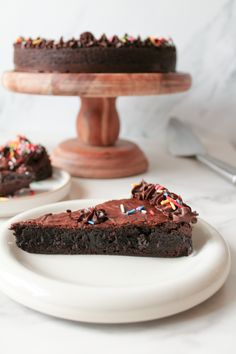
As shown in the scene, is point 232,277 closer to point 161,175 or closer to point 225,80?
point 161,175

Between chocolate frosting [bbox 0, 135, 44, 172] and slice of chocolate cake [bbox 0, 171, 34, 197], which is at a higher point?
chocolate frosting [bbox 0, 135, 44, 172]

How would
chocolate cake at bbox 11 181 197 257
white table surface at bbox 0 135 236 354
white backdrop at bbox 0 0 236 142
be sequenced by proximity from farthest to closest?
1. white backdrop at bbox 0 0 236 142
2. chocolate cake at bbox 11 181 197 257
3. white table surface at bbox 0 135 236 354

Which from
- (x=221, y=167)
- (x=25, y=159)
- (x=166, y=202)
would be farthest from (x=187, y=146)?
(x=166, y=202)

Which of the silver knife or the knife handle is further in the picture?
the silver knife

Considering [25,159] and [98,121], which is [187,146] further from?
[25,159]

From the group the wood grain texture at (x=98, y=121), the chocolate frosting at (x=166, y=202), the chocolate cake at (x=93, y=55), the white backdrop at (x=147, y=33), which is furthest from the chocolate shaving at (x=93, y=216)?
the white backdrop at (x=147, y=33)

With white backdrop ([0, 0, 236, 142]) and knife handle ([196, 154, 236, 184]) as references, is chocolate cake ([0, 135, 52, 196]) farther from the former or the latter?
white backdrop ([0, 0, 236, 142])

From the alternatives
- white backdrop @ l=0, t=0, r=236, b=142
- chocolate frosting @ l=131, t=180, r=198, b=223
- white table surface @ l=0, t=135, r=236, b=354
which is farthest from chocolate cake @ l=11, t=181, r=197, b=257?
white backdrop @ l=0, t=0, r=236, b=142
